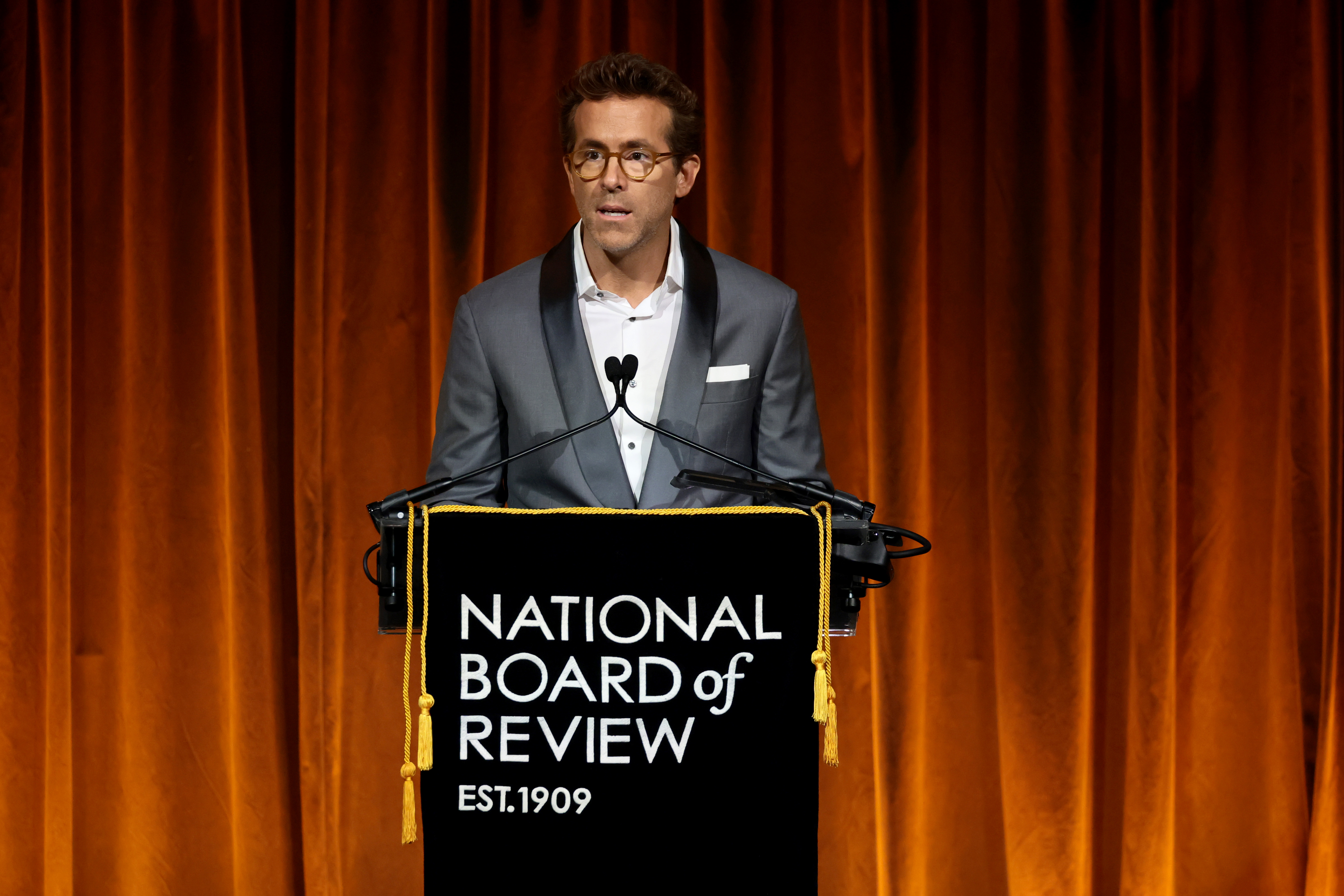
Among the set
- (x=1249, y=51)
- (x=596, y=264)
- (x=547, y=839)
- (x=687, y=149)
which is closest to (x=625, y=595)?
(x=547, y=839)

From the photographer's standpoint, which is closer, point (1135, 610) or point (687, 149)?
point (687, 149)

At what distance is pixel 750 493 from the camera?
1534mm

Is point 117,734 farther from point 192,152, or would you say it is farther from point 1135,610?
point 1135,610

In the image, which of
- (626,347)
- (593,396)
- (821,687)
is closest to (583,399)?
(593,396)

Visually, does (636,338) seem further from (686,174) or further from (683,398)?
(686,174)

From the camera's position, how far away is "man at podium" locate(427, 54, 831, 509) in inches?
63.7

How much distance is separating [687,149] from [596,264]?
212mm

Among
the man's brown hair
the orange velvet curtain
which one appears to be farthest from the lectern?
the orange velvet curtain

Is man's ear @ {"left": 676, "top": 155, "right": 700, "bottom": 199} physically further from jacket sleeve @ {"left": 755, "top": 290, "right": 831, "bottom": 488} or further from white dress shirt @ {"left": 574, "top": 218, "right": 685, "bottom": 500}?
jacket sleeve @ {"left": 755, "top": 290, "right": 831, "bottom": 488}

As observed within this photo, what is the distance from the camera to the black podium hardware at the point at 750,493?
1.45 meters

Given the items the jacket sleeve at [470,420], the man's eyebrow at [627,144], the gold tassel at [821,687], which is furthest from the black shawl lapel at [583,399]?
the gold tassel at [821,687]

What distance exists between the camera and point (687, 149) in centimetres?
167

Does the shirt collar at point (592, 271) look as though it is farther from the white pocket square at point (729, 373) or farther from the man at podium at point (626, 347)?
the white pocket square at point (729, 373)

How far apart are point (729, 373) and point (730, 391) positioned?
26mm
